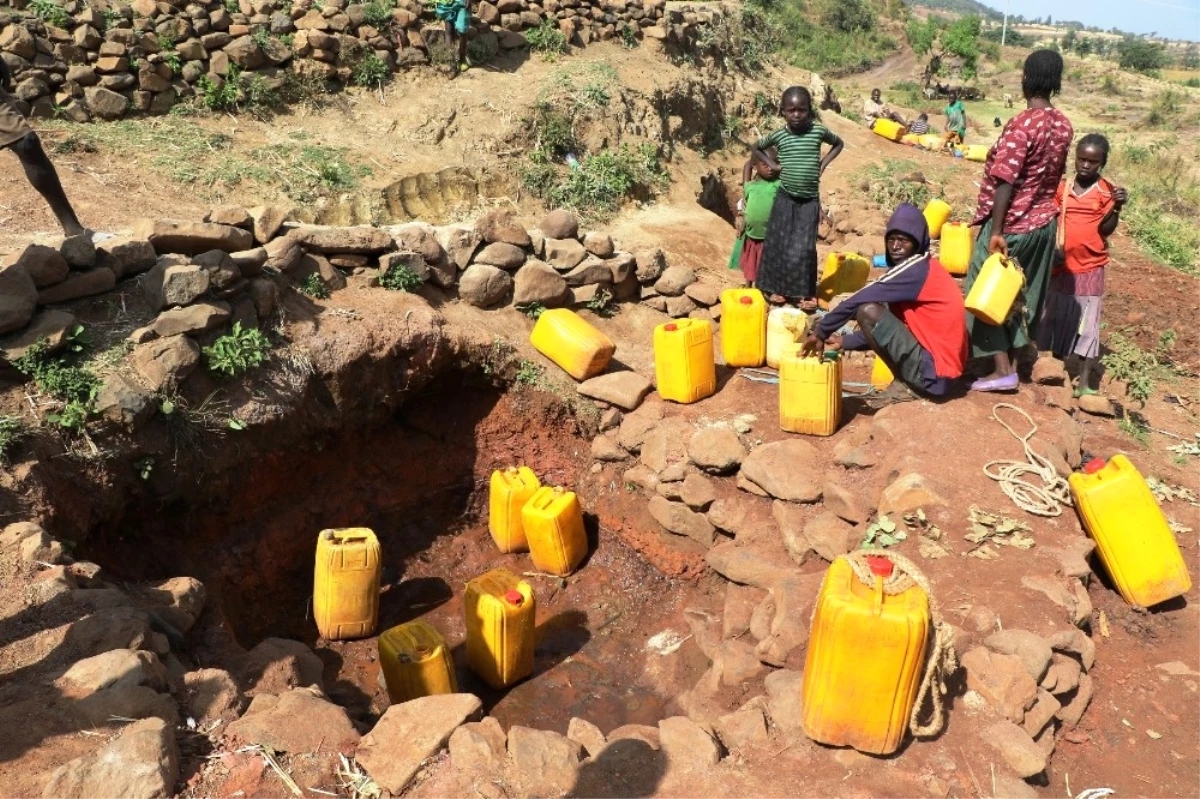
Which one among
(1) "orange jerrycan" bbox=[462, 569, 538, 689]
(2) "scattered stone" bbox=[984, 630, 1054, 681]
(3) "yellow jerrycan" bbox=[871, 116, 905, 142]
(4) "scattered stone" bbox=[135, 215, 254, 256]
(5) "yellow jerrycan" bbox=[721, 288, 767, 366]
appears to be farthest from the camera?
(3) "yellow jerrycan" bbox=[871, 116, 905, 142]

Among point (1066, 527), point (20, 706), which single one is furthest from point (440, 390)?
point (1066, 527)

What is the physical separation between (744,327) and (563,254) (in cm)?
162

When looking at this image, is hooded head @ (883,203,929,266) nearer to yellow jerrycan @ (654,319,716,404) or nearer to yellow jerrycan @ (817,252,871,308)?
yellow jerrycan @ (654,319,716,404)

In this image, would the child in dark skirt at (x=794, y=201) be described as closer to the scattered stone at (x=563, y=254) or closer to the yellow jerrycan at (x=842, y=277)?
the yellow jerrycan at (x=842, y=277)

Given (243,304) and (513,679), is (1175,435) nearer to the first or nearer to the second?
(513,679)

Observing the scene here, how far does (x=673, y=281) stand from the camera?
7070mm

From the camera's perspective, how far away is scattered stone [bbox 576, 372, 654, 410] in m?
5.99

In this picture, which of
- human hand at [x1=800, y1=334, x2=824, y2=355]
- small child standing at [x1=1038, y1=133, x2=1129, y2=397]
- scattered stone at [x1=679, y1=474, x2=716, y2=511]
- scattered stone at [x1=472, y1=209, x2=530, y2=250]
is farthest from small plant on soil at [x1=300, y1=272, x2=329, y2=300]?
small child standing at [x1=1038, y1=133, x2=1129, y2=397]

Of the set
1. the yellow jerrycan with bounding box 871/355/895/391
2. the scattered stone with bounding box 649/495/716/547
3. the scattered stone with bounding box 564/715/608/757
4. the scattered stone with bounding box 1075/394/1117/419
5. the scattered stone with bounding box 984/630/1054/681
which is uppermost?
the scattered stone with bounding box 984/630/1054/681

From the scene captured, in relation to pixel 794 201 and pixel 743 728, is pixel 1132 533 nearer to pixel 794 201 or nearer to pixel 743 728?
pixel 743 728

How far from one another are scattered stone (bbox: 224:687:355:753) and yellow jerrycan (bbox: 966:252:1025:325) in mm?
4031

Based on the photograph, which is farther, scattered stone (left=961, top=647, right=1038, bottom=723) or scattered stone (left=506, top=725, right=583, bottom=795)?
scattered stone (left=961, top=647, right=1038, bottom=723)

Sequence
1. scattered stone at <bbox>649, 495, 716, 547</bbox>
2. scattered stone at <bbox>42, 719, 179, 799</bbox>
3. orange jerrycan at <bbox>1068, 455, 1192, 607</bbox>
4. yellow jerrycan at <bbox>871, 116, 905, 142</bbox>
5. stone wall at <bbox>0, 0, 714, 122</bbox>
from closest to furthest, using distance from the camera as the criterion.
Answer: scattered stone at <bbox>42, 719, 179, 799</bbox>, orange jerrycan at <bbox>1068, 455, 1192, 607</bbox>, scattered stone at <bbox>649, 495, 716, 547</bbox>, stone wall at <bbox>0, 0, 714, 122</bbox>, yellow jerrycan at <bbox>871, 116, 905, 142</bbox>

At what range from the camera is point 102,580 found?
403 cm
